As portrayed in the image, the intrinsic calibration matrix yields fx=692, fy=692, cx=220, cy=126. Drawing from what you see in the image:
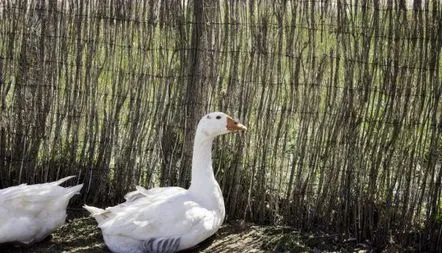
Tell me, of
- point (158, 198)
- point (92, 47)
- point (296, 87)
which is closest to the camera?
point (158, 198)

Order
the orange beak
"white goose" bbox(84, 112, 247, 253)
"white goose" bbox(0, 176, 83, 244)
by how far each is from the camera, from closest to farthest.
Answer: "white goose" bbox(84, 112, 247, 253) → "white goose" bbox(0, 176, 83, 244) → the orange beak

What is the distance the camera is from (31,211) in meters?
5.17

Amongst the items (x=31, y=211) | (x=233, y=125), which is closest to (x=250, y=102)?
(x=233, y=125)

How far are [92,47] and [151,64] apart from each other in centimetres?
53

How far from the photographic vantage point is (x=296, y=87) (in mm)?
5461

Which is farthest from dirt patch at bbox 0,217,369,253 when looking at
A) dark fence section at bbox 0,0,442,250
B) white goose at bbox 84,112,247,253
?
white goose at bbox 84,112,247,253

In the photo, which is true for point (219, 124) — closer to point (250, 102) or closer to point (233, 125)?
point (233, 125)

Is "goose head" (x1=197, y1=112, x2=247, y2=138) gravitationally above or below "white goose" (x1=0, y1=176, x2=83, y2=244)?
above

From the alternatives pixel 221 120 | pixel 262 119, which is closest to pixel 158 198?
pixel 221 120

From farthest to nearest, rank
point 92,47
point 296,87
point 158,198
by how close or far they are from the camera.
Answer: point 92,47
point 296,87
point 158,198

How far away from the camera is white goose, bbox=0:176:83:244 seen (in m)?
5.08

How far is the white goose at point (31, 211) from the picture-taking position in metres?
5.08

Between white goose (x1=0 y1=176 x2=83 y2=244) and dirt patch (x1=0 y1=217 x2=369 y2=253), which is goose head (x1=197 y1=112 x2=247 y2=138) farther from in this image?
white goose (x1=0 y1=176 x2=83 y2=244)

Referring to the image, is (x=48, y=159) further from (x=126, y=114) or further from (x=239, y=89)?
(x=239, y=89)
